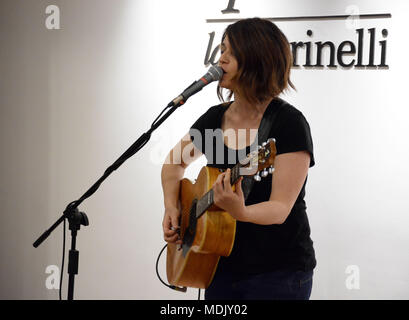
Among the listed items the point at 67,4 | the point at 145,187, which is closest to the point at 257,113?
the point at 145,187

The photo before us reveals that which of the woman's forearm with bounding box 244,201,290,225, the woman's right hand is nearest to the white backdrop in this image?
the woman's right hand

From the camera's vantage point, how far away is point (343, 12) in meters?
2.46

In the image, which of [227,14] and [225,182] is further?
[227,14]

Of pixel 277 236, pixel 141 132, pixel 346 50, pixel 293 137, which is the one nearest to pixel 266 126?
pixel 293 137

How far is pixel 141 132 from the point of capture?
9.28 feet

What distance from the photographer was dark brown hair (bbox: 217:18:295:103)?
148cm

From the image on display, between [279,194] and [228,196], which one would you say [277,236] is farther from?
[228,196]

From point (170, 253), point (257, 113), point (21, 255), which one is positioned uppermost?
point (257, 113)

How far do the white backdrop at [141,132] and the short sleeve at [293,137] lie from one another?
1.19 meters
